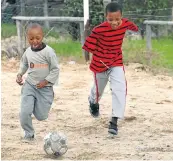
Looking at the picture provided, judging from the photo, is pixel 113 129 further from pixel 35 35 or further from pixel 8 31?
pixel 8 31

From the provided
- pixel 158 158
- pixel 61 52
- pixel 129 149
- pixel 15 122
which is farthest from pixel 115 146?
pixel 61 52

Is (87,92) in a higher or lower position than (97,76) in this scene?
lower

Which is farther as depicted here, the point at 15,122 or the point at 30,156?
the point at 15,122

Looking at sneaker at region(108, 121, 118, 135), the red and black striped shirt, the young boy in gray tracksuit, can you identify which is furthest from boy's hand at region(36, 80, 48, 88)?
sneaker at region(108, 121, 118, 135)

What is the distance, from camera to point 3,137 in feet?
24.0

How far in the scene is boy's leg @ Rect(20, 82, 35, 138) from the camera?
279 inches

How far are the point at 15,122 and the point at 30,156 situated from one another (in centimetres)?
198

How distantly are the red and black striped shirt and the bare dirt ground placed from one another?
32.1 inches

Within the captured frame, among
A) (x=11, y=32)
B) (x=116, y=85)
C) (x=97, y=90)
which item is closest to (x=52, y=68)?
(x=116, y=85)

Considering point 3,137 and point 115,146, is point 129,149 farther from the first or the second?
point 3,137

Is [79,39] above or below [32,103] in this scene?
below

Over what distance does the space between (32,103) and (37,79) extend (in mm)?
259

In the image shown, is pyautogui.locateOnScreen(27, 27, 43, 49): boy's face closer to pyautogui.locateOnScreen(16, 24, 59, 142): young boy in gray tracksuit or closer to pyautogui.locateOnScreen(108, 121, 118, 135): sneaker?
pyautogui.locateOnScreen(16, 24, 59, 142): young boy in gray tracksuit

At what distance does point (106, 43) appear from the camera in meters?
7.65
